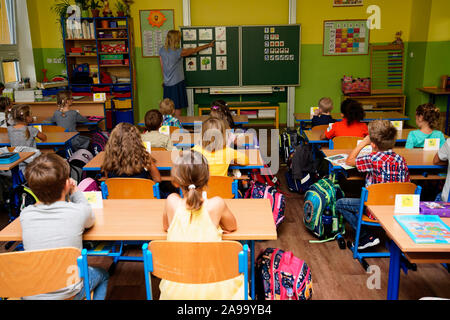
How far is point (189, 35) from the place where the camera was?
24.9 ft

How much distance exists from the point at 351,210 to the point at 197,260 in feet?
5.83

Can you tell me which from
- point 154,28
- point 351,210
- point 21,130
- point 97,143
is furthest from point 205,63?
point 351,210

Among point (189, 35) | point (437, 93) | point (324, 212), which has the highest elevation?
point (189, 35)

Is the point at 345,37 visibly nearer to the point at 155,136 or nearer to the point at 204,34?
the point at 204,34

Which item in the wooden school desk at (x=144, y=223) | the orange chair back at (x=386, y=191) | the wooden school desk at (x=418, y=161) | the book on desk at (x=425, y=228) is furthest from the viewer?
the wooden school desk at (x=418, y=161)

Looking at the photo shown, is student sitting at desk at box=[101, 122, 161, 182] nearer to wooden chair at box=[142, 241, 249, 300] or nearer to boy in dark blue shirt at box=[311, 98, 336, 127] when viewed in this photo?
wooden chair at box=[142, 241, 249, 300]

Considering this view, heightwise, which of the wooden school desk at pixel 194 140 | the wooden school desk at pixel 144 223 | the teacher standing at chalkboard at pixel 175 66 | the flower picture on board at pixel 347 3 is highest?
the flower picture on board at pixel 347 3

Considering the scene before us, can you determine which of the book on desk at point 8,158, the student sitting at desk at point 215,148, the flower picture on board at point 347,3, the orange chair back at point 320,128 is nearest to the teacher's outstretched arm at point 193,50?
the flower picture on board at point 347,3

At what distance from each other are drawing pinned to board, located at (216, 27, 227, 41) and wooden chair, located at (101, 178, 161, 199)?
5.32 m

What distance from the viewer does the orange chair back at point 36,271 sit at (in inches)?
66.3

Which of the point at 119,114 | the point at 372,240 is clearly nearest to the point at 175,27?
the point at 119,114

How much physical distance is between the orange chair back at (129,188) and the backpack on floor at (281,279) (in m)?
0.91

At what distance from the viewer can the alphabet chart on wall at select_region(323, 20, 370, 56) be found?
24.8ft

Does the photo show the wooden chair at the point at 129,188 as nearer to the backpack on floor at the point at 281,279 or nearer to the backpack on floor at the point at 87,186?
the backpack on floor at the point at 87,186
